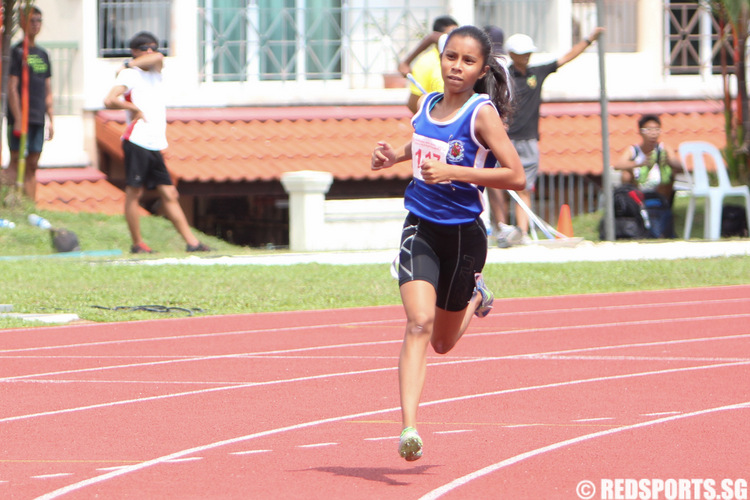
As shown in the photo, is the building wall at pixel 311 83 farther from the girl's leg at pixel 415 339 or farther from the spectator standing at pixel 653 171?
the girl's leg at pixel 415 339

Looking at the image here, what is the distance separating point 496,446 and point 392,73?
14.7 metres

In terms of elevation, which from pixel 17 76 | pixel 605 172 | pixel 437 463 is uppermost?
pixel 17 76

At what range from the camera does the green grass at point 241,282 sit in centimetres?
1067

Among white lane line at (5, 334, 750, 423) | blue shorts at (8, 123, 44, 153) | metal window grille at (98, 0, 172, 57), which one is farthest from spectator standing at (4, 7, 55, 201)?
white lane line at (5, 334, 750, 423)

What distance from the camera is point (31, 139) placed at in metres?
14.9

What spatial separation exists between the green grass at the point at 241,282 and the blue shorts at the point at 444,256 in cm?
495

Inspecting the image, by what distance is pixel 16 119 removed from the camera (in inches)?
575

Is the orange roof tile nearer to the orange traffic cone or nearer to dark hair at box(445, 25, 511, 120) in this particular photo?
the orange traffic cone

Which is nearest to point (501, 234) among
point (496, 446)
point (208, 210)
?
point (208, 210)

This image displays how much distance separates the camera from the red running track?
198 inches

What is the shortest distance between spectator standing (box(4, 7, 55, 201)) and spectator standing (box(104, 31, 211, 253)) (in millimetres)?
1883

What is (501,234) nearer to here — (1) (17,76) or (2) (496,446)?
(1) (17,76)

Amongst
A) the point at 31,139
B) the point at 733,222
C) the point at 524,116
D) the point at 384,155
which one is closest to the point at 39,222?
the point at 31,139

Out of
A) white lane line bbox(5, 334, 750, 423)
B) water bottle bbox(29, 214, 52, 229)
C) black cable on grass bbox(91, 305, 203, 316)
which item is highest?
water bottle bbox(29, 214, 52, 229)
